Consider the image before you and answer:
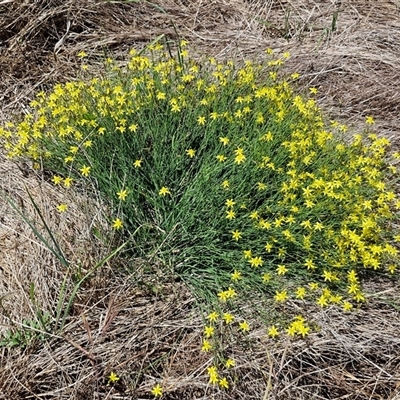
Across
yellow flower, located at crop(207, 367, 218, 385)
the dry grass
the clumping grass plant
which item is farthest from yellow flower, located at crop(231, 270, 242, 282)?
yellow flower, located at crop(207, 367, 218, 385)

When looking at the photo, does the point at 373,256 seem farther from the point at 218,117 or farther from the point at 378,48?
the point at 378,48

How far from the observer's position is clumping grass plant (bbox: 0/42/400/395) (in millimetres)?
2854

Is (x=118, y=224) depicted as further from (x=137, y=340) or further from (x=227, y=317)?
(x=227, y=317)

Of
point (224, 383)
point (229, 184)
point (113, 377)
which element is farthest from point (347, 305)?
point (113, 377)

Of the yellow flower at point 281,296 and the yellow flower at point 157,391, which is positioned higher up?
the yellow flower at point 281,296

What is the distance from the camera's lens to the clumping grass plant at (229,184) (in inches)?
112

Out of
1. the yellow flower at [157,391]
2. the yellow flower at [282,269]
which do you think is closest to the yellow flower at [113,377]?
the yellow flower at [157,391]

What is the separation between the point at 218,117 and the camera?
319 cm

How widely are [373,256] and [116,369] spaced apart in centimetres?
144

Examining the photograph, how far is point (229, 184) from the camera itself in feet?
9.85

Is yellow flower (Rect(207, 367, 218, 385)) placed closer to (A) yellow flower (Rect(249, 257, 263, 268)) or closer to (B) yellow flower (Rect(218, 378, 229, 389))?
(B) yellow flower (Rect(218, 378, 229, 389))

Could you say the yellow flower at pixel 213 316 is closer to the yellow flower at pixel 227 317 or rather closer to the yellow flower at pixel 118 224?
the yellow flower at pixel 227 317

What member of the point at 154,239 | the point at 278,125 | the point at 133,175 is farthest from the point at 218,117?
the point at 154,239

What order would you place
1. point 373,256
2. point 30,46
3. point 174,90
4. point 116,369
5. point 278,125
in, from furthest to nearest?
point 30,46 → point 174,90 → point 278,125 → point 373,256 → point 116,369
